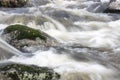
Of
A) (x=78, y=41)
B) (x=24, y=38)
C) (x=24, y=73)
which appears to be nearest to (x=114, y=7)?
(x=78, y=41)

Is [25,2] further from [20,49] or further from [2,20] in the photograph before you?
[20,49]

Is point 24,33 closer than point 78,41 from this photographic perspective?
Yes

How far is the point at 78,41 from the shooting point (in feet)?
32.6

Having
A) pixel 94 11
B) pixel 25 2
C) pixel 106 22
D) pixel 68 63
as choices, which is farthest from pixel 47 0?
pixel 68 63

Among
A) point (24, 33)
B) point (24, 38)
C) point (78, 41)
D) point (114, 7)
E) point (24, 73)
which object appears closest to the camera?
point (24, 73)

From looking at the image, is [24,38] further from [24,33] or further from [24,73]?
[24,73]

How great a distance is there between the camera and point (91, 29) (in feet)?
38.4

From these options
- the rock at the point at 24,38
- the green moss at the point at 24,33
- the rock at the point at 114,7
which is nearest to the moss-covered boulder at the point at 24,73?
the rock at the point at 24,38

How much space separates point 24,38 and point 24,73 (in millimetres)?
2660

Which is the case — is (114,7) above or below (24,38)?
below

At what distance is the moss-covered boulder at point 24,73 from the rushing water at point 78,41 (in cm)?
32

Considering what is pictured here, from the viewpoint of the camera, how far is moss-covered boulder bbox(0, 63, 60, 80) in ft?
18.7

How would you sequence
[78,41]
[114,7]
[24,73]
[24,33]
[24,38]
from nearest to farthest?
[24,73] → [24,38] → [24,33] → [78,41] → [114,7]

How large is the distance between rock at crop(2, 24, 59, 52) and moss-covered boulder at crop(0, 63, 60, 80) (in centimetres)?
215
